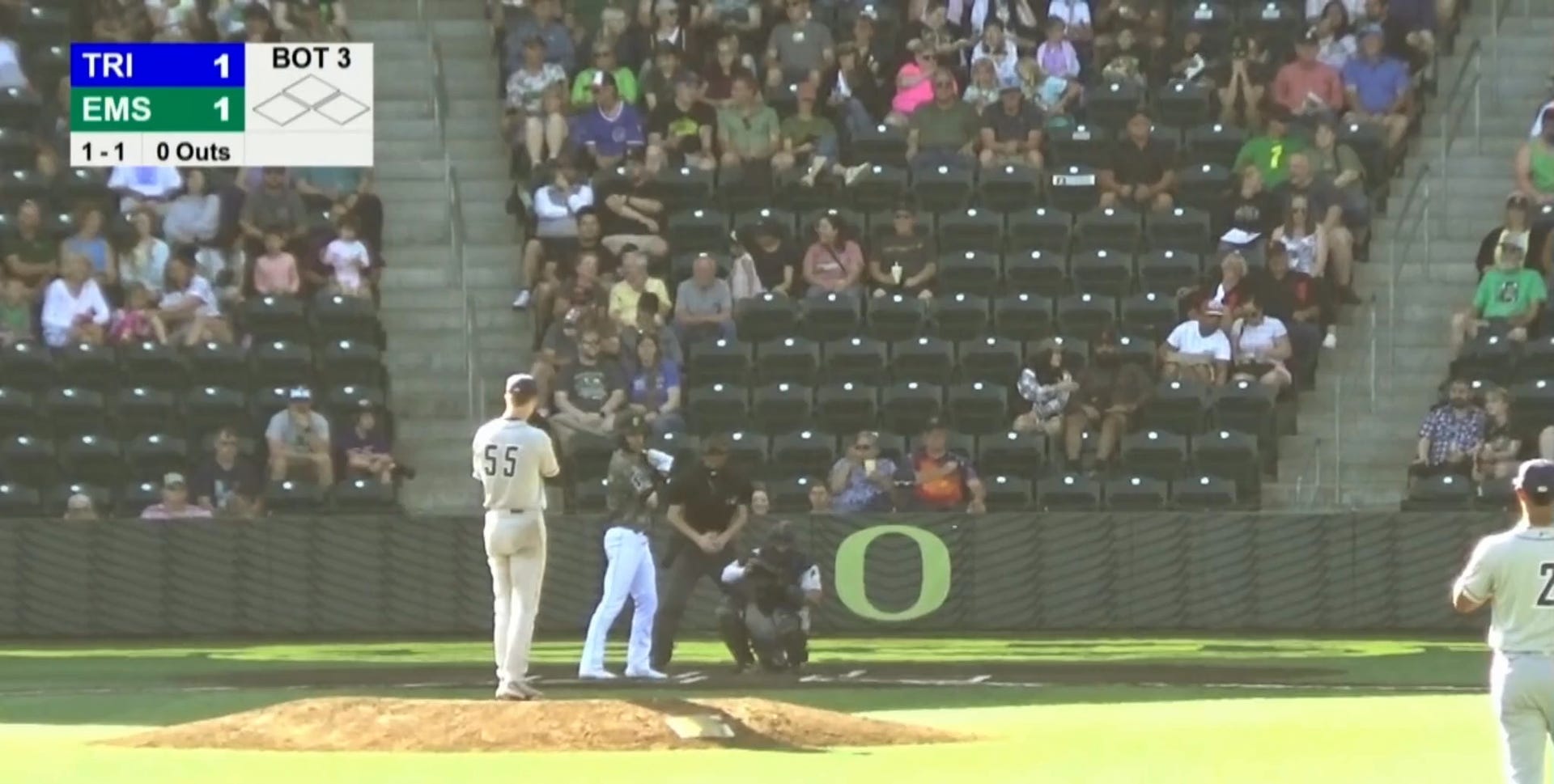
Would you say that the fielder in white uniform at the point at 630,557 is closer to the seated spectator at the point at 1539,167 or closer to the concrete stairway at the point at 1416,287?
the concrete stairway at the point at 1416,287

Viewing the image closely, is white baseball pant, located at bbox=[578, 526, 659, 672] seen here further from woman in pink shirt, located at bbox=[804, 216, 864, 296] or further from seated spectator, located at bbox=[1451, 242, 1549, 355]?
seated spectator, located at bbox=[1451, 242, 1549, 355]

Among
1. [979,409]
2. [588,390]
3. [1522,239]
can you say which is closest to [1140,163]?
[979,409]

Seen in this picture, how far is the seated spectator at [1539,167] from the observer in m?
26.3

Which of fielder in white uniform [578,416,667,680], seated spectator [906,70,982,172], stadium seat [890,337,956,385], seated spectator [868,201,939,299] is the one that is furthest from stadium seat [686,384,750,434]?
fielder in white uniform [578,416,667,680]

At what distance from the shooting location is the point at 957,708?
1719cm

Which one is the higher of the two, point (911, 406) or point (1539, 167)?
point (1539, 167)

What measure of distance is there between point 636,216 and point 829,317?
2134 mm

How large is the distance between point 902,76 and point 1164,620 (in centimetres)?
622

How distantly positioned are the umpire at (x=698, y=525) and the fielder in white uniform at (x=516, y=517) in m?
3.43

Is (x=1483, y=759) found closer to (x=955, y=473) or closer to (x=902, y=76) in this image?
(x=955, y=473)

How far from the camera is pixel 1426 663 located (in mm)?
20562

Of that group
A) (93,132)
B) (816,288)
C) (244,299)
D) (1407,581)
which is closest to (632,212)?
(816,288)

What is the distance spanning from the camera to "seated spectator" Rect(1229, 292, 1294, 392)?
25.0m

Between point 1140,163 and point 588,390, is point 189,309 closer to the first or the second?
point 588,390
